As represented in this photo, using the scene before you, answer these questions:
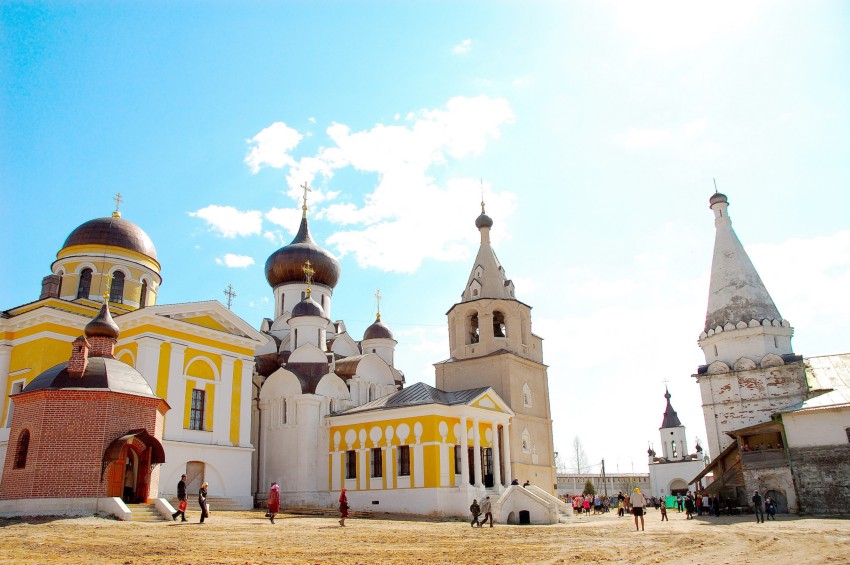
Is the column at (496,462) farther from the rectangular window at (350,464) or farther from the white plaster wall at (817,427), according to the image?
the white plaster wall at (817,427)

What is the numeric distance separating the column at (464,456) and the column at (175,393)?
10429 millimetres

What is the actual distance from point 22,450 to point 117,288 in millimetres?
12331

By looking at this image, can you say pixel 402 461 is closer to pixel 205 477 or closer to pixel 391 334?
pixel 205 477

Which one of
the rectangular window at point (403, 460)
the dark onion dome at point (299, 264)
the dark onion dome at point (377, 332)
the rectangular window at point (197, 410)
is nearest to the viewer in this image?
the rectangular window at point (197, 410)

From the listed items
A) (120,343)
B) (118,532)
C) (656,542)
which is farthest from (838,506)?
(120,343)

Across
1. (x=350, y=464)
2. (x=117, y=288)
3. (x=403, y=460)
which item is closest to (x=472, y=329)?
(x=403, y=460)

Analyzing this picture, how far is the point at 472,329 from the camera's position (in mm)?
31531

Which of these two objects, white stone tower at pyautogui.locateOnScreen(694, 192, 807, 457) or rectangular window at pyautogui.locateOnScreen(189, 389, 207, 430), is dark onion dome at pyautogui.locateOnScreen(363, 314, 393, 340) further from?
white stone tower at pyautogui.locateOnScreen(694, 192, 807, 457)

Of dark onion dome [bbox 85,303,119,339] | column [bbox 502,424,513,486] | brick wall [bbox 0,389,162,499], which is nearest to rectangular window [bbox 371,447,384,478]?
column [bbox 502,424,513,486]

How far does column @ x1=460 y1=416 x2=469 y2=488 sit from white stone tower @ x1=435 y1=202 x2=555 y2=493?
4.01 m

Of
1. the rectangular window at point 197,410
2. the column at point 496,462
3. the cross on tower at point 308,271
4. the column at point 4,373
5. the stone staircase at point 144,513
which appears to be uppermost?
the cross on tower at point 308,271

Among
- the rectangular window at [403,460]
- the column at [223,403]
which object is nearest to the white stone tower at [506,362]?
the rectangular window at [403,460]

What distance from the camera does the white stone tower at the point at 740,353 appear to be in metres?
30.3

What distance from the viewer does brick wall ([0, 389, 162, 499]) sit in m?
16.8
